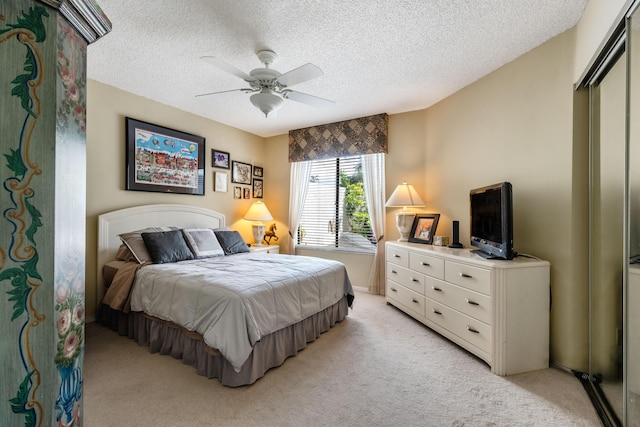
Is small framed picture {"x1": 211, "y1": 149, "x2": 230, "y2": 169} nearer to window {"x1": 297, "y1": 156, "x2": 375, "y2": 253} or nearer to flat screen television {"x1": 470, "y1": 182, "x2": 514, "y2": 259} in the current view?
window {"x1": 297, "y1": 156, "x2": 375, "y2": 253}

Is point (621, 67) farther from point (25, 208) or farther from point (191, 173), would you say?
point (191, 173)

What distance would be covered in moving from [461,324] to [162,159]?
149 inches

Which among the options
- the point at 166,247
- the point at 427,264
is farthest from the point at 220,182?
the point at 427,264

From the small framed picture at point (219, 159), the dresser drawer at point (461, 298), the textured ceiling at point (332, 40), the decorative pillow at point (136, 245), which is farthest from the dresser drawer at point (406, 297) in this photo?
the small framed picture at point (219, 159)

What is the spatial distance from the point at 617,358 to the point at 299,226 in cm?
394

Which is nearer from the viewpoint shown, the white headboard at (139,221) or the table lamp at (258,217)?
the white headboard at (139,221)

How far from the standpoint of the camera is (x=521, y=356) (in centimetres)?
213

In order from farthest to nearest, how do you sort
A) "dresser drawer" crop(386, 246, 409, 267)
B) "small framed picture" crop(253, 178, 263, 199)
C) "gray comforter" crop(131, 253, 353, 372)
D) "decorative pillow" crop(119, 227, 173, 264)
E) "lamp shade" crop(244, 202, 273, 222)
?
"small framed picture" crop(253, 178, 263, 199)
"lamp shade" crop(244, 202, 273, 222)
"dresser drawer" crop(386, 246, 409, 267)
"decorative pillow" crop(119, 227, 173, 264)
"gray comforter" crop(131, 253, 353, 372)

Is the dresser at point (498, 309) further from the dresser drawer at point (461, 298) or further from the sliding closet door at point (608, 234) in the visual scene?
the sliding closet door at point (608, 234)

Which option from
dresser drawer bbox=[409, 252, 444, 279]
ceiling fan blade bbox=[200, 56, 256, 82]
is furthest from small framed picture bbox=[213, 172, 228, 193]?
dresser drawer bbox=[409, 252, 444, 279]

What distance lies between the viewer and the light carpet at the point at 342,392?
65.0 inches

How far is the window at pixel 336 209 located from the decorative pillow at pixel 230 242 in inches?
52.6

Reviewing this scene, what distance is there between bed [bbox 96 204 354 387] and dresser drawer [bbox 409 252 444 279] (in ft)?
2.48

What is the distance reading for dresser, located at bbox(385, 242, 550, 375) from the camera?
2.11 m
